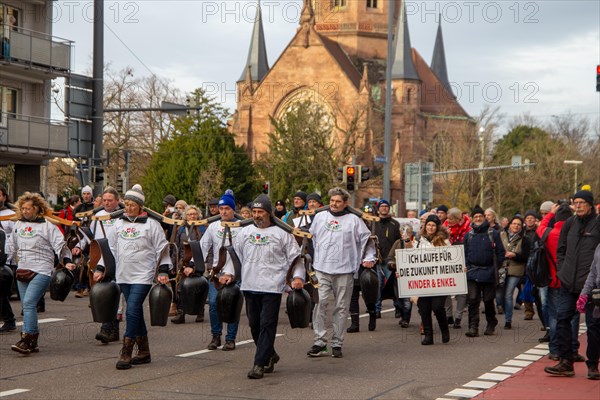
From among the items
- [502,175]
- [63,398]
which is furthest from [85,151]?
A: [502,175]

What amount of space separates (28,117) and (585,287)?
101 feet

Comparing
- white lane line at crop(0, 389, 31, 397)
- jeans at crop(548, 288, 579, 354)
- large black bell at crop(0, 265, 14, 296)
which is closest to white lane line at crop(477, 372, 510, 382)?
jeans at crop(548, 288, 579, 354)

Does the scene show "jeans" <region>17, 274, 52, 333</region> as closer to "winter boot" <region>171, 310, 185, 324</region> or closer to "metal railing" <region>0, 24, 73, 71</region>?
"winter boot" <region>171, 310, 185, 324</region>

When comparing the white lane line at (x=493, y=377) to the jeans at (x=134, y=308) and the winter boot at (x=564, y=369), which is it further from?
the jeans at (x=134, y=308)

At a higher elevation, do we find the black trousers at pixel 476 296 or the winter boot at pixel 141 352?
the black trousers at pixel 476 296

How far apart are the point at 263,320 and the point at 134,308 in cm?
140

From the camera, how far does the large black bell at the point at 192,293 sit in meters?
11.8

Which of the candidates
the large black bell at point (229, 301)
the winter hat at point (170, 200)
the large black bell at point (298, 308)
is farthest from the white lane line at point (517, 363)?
the winter hat at point (170, 200)

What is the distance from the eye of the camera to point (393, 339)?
47.7ft

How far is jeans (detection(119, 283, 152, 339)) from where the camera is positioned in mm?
11000

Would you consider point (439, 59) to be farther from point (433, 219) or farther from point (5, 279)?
point (5, 279)

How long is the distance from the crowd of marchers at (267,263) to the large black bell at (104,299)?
0.10 metres

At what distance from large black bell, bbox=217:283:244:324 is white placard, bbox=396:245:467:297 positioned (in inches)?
155

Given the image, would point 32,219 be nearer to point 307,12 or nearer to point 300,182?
point 300,182
